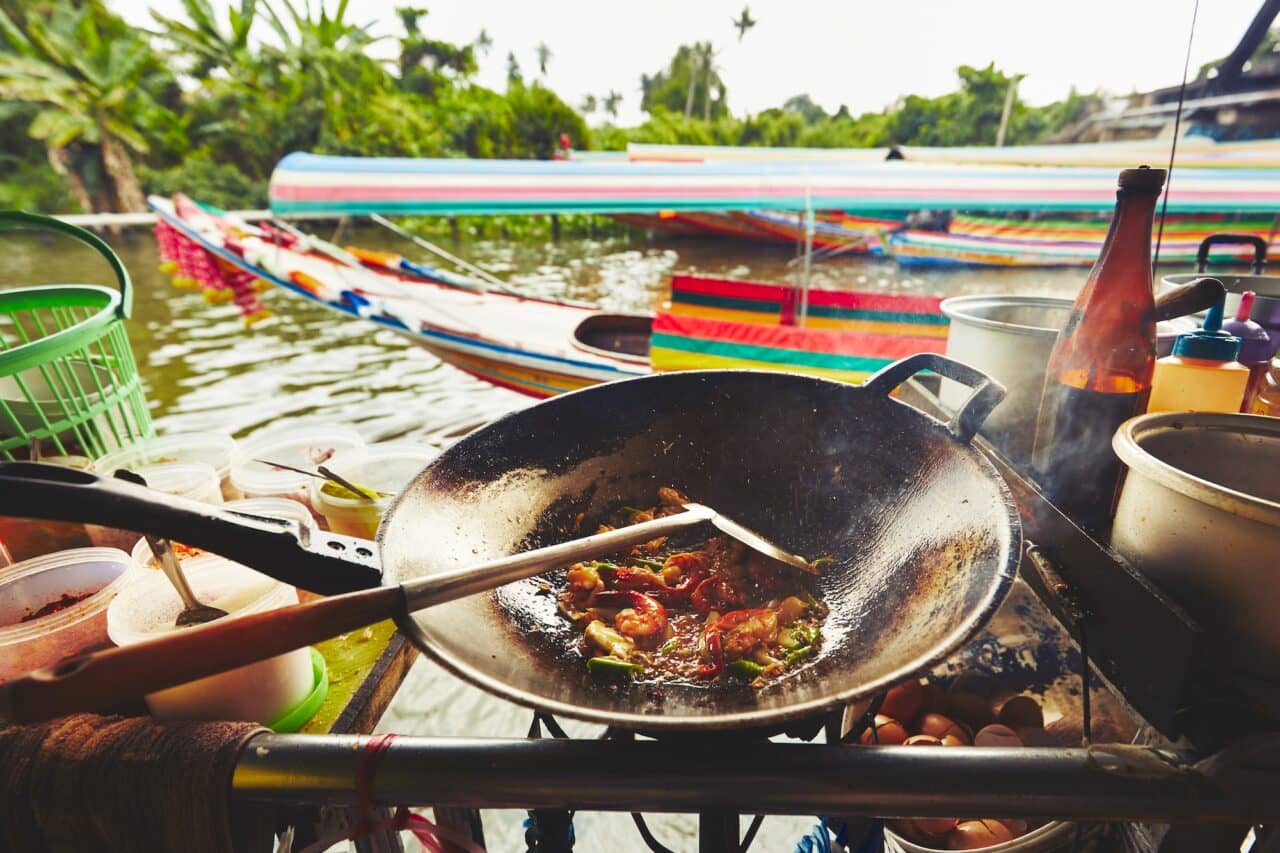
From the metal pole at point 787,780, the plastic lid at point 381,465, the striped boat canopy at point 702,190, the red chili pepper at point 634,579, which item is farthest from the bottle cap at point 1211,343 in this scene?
the striped boat canopy at point 702,190

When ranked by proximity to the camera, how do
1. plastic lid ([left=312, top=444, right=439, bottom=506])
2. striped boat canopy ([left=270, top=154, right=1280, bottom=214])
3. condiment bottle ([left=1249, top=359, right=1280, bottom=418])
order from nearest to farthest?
1. condiment bottle ([left=1249, top=359, right=1280, bottom=418])
2. plastic lid ([left=312, top=444, right=439, bottom=506])
3. striped boat canopy ([left=270, top=154, right=1280, bottom=214])

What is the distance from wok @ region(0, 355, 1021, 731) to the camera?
2.60 feet

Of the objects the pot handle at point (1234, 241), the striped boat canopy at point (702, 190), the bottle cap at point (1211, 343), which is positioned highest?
the striped boat canopy at point (702, 190)

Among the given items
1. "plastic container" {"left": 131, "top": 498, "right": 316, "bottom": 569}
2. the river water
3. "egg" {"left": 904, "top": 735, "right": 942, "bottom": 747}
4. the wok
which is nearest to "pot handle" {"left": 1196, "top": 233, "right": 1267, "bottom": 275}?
the wok

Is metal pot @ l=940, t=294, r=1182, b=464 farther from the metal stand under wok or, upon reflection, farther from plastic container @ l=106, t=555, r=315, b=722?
plastic container @ l=106, t=555, r=315, b=722

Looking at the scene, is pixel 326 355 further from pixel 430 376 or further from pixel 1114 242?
pixel 1114 242

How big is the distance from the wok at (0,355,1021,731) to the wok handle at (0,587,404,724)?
0.05 ft

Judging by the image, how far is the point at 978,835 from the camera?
1.74 metres

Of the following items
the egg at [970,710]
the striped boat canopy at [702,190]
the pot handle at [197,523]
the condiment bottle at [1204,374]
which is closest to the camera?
the pot handle at [197,523]

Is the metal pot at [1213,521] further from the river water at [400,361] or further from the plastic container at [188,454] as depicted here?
the plastic container at [188,454]

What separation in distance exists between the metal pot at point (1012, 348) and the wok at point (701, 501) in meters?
0.32

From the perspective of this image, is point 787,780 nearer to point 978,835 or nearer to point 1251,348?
point 978,835

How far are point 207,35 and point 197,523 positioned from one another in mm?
34179

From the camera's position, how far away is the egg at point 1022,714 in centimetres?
193
